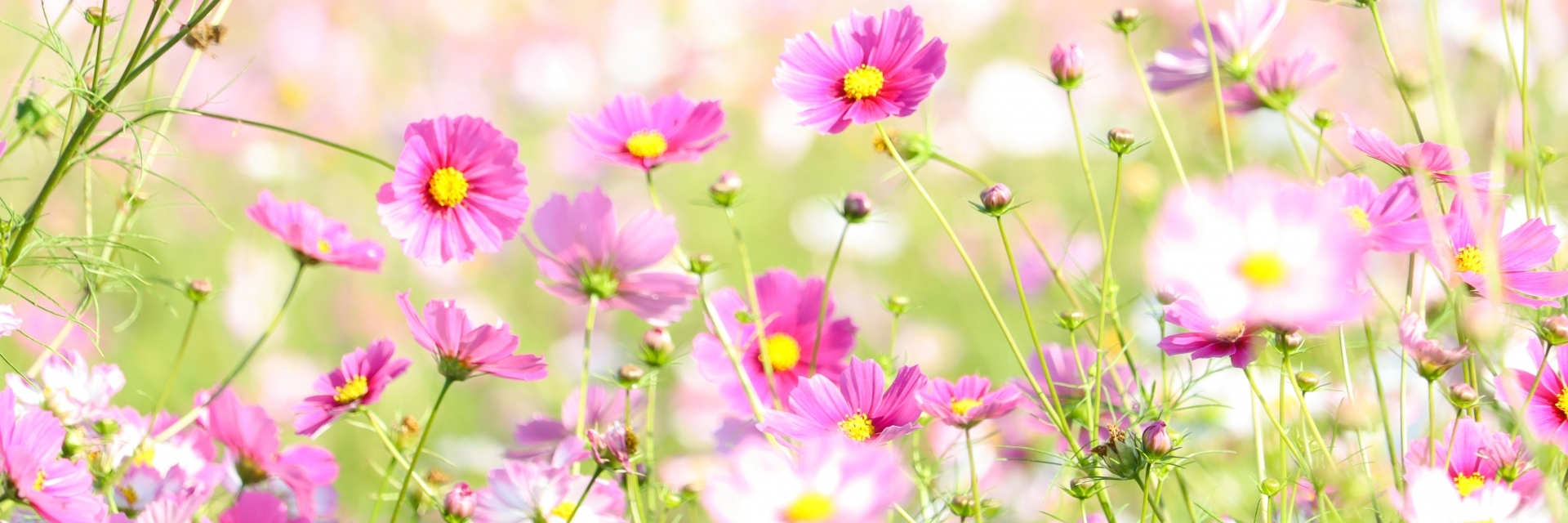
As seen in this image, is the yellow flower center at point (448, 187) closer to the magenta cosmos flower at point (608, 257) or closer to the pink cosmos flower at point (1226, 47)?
the magenta cosmos flower at point (608, 257)

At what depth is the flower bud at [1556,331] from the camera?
40cm

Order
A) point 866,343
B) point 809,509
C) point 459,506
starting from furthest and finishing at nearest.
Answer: point 866,343 < point 459,506 < point 809,509

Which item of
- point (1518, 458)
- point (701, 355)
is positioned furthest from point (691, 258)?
point (1518, 458)

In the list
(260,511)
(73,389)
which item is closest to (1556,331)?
(260,511)

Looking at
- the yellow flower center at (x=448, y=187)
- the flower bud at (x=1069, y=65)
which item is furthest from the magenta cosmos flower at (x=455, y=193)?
the flower bud at (x=1069, y=65)

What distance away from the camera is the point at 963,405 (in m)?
0.47

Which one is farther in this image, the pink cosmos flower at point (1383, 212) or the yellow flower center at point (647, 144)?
the yellow flower center at point (647, 144)

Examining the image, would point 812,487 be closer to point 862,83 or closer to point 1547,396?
point 862,83

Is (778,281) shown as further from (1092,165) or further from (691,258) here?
(1092,165)

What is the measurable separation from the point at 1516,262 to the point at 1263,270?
16 centimetres

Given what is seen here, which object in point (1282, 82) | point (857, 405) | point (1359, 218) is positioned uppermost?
point (1282, 82)

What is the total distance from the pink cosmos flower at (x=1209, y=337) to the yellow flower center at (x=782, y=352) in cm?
21

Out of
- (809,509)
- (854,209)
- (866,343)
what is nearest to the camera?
(809,509)

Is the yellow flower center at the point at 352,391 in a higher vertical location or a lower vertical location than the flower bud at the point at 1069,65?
lower
